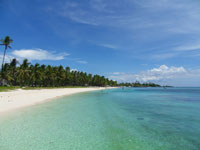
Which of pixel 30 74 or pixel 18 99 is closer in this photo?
pixel 18 99

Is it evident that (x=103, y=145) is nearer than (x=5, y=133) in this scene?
Yes

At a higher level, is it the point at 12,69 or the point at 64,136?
the point at 12,69

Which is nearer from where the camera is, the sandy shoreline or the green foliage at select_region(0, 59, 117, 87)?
the sandy shoreline

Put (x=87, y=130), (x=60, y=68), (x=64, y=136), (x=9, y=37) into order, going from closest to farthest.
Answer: (x=64, y=136) → (x=87, y=130) → (x=9, y=37) → (x=60, y=68)

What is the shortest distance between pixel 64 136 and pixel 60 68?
7806cm

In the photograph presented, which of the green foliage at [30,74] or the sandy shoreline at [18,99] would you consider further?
the green foliage at [30,74]

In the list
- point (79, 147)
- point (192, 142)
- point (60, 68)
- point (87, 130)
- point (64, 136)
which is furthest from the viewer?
point (60, 68)

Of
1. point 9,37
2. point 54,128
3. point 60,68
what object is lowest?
point 54,128

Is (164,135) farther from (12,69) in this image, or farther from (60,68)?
(60,68)

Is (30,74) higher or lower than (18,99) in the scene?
higher

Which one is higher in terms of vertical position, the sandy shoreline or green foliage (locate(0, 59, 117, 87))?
green foliage (locate(0, 59, 117, 87))

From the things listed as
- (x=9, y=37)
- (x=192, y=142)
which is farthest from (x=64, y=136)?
(x=9, y=37)

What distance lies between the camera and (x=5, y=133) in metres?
8.48

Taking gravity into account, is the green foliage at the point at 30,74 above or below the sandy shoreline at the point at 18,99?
above
